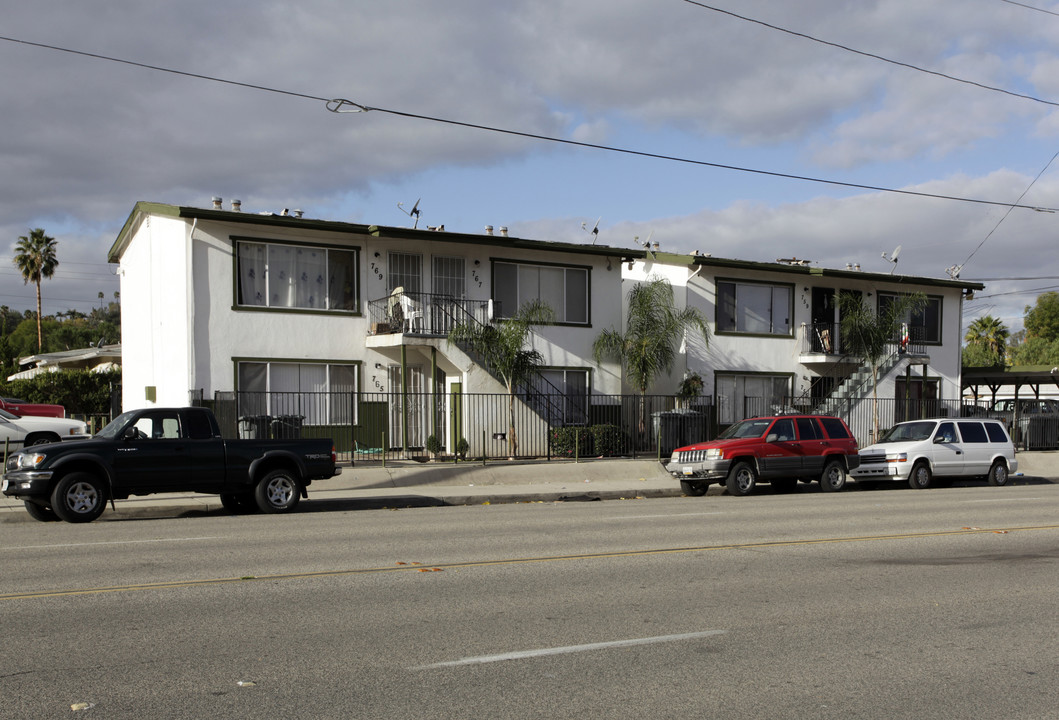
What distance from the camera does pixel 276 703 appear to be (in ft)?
18.2

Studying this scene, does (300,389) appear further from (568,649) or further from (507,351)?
(568,649)

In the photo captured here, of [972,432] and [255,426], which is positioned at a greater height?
[255,426]

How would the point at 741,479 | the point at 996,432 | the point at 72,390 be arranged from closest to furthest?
the point at 741,479, the point at 996,432, the point at 72,390

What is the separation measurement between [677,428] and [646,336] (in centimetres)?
305

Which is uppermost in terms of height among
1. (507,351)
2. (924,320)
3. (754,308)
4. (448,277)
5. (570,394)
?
(448,277)

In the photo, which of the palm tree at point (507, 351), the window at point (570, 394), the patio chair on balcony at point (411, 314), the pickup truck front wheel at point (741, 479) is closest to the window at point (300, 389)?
the patio chair on balcony at point (411, 314)

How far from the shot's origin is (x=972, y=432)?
23984mm

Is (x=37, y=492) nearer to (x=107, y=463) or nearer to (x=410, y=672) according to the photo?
(x=107, y=463)

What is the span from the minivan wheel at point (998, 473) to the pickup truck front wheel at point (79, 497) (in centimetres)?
2027

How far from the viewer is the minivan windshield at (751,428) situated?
69.9ft

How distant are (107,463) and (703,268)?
22.8 metres

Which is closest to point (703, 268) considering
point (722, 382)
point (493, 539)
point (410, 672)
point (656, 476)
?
point (722, 382)

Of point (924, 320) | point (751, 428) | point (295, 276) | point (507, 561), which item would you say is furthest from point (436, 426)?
point (924, 320)

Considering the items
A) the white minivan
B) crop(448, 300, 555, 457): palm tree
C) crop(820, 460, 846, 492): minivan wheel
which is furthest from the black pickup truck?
the white minivan
